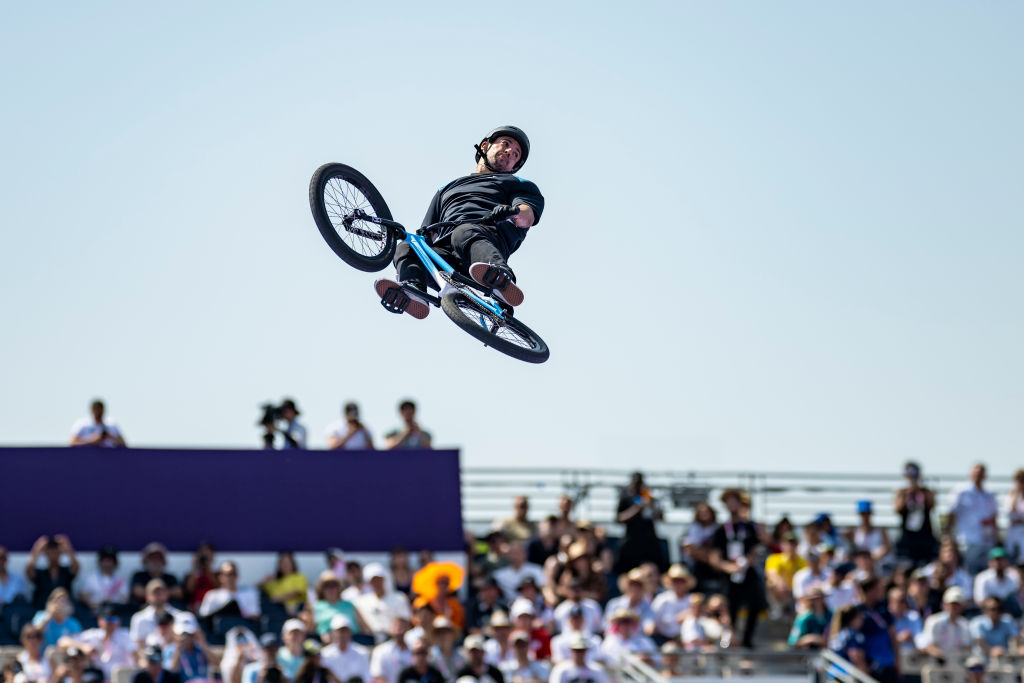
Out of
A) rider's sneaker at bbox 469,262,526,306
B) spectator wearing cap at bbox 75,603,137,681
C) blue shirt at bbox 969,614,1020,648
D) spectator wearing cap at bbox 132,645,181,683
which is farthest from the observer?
blue shirt at bbox 969,614,1020,648

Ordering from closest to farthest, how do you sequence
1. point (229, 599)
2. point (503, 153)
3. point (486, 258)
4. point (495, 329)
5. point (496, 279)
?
point (496, 279) < point (486, 258) < point (495, 329) < point (503, 153) < point (229, 599)

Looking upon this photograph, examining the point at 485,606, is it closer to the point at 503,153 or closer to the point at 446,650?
the point at 446,650

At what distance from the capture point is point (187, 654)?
57.1ft

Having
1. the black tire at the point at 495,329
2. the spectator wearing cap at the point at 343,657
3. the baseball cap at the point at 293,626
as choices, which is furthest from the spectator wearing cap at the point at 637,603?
the black tire at the point at 495,329

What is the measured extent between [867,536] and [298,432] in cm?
761

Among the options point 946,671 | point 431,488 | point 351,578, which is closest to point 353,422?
point 431,488

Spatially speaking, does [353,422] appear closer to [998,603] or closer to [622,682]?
[622,682]

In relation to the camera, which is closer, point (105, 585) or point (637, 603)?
point (105, 585)

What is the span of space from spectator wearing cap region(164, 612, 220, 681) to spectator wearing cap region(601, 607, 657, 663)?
4.19 meters

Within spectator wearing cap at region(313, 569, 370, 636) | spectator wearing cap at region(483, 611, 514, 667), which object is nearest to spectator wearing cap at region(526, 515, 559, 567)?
spectator wearing cap at region(483, 611, 514, 667)

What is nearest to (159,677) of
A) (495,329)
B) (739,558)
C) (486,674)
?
(486,674)

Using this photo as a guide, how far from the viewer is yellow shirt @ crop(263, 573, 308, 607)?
20.0m

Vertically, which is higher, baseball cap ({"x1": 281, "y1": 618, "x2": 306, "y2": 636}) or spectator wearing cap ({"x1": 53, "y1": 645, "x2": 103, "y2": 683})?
baseball cap ({"x1": 281, "y1": 618, "x2": 306, "y2": 636})

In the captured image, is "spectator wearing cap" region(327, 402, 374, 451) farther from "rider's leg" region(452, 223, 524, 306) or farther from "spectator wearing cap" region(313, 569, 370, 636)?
"rider's leg" region(452, 223, 524, 306)
